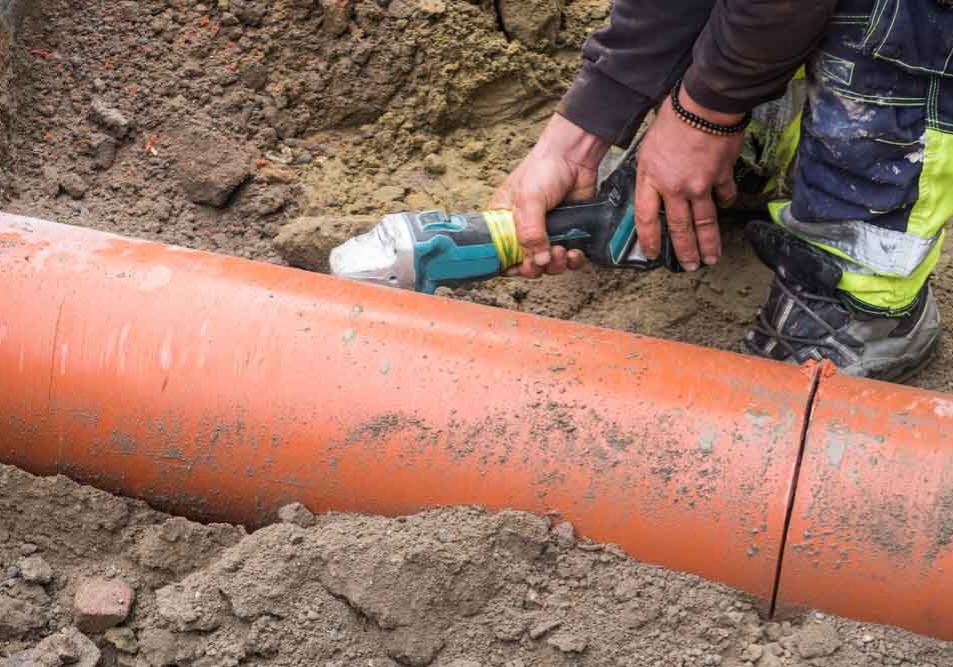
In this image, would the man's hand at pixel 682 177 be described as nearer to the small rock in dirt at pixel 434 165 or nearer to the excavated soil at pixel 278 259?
the excavated soil at pixel 278 259

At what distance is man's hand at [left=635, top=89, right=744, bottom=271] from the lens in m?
2.14

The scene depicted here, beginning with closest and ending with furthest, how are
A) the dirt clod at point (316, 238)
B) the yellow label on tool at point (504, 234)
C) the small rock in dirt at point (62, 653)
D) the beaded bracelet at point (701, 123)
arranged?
the small rock in dirt at point (62, 653) → the beaded bracelet at point (701, 123) → the yellow label on tool at point (504, 234) → the dirt clod at point (316, 238)

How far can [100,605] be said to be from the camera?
165cm

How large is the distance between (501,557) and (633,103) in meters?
1.01

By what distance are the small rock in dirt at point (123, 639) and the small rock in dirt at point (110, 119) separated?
4.74 ft

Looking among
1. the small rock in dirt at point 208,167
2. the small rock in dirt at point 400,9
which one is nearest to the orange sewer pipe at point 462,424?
the small rock in dirt at point 208,167

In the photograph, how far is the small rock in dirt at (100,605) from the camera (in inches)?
64.6

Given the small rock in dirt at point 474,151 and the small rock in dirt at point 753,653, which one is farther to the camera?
the small rock in dirt at point 474,151

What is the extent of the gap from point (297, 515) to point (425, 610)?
0.81 ft

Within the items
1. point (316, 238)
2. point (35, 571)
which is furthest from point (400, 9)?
point (35, 571)

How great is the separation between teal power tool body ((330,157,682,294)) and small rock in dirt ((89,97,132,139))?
2.67 feet

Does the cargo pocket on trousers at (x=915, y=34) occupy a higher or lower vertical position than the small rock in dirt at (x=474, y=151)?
higher

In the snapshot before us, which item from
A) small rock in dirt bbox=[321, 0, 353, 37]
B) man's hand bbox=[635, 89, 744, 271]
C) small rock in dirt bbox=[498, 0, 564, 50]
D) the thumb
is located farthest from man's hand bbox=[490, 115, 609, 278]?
small rock in dirt bbox=[321, 0, 353, 37]

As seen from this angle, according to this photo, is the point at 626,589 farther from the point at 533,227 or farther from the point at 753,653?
the point at 533,227
